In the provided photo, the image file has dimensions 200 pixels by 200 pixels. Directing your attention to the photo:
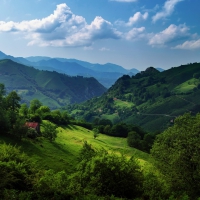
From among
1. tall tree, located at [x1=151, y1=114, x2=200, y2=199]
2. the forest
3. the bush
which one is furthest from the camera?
tall tree, located at [x1=151, y1=114, x2=200, y2=199]

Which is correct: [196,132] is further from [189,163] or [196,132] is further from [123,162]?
[123,162]

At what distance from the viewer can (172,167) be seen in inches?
1847

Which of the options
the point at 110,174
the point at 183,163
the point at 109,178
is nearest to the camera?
the point at 109,178

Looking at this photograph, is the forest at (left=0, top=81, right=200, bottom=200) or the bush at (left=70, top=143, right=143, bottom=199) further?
the bush at (left=70, top=143, right=143, bottom=199)

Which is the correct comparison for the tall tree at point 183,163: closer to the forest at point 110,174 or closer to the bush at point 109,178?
the forest at point 110,174

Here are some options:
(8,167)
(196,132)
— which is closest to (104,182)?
(8,167)

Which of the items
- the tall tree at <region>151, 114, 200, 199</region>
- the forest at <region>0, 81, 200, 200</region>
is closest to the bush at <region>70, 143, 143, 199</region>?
the forest at <region>0, 81, 200, 200</region>

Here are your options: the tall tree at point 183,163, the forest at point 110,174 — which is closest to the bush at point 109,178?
the forest at point 110,174

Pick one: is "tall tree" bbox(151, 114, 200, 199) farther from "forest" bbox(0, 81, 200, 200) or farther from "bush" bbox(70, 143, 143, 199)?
"bush" bbox(70, 143, 143, 199)

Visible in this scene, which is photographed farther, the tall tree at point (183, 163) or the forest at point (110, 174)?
the tall tree at point (183, 163)

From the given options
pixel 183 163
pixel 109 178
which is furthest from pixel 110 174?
pixel 183 163

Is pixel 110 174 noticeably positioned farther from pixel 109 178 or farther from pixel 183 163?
pixel 183 163

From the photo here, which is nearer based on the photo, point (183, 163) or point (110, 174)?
point (110, 174)

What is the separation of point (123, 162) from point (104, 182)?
4.51 m
